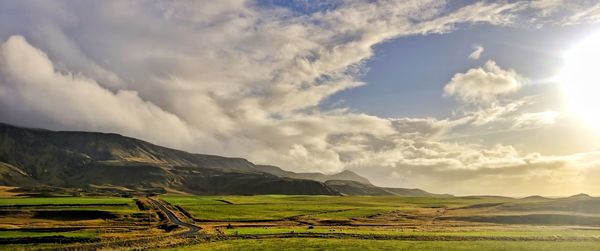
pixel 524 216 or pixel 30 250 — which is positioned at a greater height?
pixel 524 216

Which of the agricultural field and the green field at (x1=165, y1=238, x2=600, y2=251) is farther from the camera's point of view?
the agricultural field

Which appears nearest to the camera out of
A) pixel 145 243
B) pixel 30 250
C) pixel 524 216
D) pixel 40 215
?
pixel 30 250

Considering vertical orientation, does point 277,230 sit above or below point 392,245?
below

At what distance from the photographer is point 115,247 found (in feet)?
230

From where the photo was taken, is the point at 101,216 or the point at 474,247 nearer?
the point at 474,247

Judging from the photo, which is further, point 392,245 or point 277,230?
point 277,230

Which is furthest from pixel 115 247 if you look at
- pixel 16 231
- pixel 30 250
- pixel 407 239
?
pixel 407 239

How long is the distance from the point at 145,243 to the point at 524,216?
11521 cm

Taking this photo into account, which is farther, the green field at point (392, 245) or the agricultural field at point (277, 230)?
the agricultural field at point (277, 230)

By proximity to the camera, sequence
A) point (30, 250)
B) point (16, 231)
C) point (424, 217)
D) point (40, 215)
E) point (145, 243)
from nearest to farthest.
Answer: point (30, 250) → point (145, 243) → point (16, 231) → point (40, 215) → point (424, 217)

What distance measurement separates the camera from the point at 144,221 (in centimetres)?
11781

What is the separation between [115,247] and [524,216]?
4732 inches

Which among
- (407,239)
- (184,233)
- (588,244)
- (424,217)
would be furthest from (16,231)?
(424,217)

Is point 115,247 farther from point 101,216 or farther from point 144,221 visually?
point 101,216
